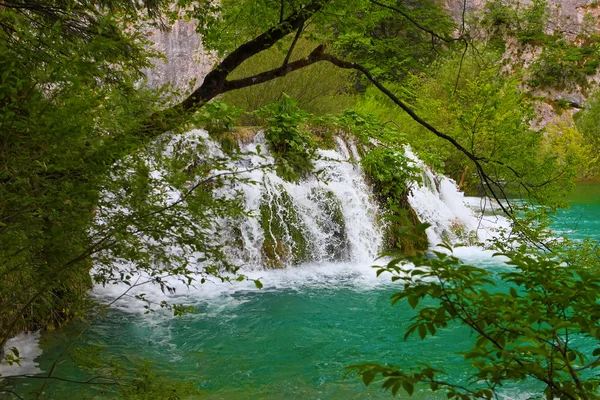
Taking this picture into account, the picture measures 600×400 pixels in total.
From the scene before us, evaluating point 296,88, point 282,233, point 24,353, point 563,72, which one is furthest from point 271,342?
point 563,72

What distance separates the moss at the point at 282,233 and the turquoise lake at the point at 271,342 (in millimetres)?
884

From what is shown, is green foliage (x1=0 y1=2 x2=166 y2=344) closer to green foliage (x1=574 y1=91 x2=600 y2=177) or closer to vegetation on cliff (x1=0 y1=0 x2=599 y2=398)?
vegetation on cliff (x1=0 y1=0 x2=599 y2=398)

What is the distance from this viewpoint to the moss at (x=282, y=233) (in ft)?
33.0

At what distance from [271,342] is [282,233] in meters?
3.78

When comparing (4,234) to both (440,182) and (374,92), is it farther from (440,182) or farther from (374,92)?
(374,92)

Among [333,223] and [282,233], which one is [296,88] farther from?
[282,233]

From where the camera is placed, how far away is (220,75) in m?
4.66

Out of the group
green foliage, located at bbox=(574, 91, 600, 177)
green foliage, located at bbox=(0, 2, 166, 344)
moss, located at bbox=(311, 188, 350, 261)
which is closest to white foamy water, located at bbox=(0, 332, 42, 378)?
green foliage, located at bbox=(0, 2, 166, 344)

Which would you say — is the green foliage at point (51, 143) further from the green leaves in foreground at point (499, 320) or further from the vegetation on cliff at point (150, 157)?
the green leaves in foreground at point (499, 320)

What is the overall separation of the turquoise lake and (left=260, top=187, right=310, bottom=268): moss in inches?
34.8

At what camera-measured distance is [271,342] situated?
661 cm

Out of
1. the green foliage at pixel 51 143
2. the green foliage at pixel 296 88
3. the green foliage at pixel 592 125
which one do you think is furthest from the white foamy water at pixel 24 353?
the green foliage at pixel 592 125

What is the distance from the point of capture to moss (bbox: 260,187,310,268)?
1005 cm

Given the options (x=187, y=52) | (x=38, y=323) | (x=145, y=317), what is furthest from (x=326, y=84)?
(x=187, y=52)
